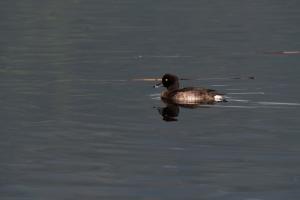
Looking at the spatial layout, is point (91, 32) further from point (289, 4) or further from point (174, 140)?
point (174, 140)

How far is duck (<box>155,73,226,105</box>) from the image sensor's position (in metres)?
32.7

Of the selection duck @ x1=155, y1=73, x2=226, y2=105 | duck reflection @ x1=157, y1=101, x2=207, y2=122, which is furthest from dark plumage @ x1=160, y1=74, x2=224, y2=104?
duck reflection @ x1=157, y1=101, x2=207, y2=122

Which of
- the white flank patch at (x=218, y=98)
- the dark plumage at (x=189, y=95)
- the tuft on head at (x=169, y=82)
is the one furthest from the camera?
the tuft on head at (x=169, y=82)

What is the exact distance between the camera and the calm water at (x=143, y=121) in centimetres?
2145

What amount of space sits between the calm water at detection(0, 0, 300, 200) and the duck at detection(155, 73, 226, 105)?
45cm

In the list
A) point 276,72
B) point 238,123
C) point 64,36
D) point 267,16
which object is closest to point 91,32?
point 64,36

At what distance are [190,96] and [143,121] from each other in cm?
404

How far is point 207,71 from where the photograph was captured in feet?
140

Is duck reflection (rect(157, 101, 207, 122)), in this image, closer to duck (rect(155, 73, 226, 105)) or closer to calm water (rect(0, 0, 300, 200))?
duck (rect(155, 73, 226, 105))

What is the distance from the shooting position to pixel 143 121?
96.7 feet

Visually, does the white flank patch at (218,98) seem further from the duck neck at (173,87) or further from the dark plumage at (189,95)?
the duck neck at (173,87)

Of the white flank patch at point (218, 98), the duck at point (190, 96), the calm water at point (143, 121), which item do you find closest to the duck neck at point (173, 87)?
the duck at point (190, 96)

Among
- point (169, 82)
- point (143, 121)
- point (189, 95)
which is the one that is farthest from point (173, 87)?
point (143, 121)

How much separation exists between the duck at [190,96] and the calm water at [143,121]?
45 centimetres
